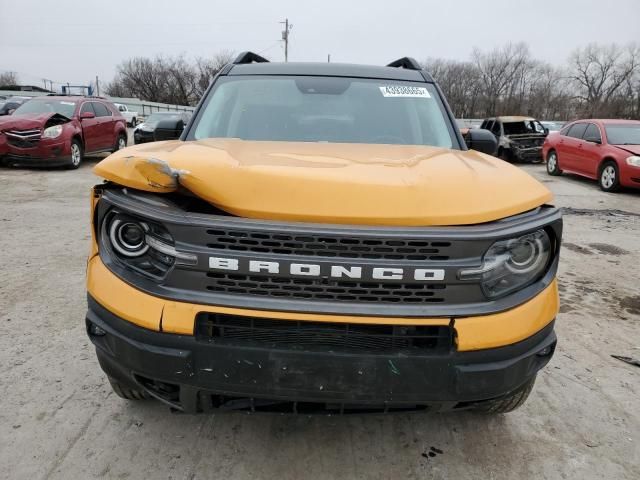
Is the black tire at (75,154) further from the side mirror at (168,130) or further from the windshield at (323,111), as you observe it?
the windshield at (323,111)

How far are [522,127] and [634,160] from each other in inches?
282

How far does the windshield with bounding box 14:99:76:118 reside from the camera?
11948mm

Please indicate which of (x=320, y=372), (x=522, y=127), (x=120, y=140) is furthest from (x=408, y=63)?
(x=522, y=127)

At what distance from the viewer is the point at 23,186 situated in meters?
9.52

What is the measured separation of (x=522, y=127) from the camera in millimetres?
17141

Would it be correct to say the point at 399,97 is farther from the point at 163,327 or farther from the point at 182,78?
the point at 182,78

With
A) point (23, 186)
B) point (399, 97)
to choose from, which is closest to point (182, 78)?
point (23, 186)

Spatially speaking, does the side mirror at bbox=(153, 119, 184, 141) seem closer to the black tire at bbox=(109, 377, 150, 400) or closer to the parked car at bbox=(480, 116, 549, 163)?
the black tire at bbox=(109, 377, 150, 400)

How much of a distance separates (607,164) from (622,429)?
33.9 ft

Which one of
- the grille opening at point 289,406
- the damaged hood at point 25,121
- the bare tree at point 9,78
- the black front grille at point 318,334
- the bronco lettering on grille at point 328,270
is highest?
the bare tree at point 9,78

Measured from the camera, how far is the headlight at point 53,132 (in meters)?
11.1

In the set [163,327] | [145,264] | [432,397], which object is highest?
[145,264]

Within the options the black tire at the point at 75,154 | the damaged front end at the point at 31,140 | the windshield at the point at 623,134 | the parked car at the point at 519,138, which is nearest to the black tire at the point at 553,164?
the windshield at the point at 623,134

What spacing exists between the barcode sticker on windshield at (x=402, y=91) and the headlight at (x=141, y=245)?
80.4 inches
